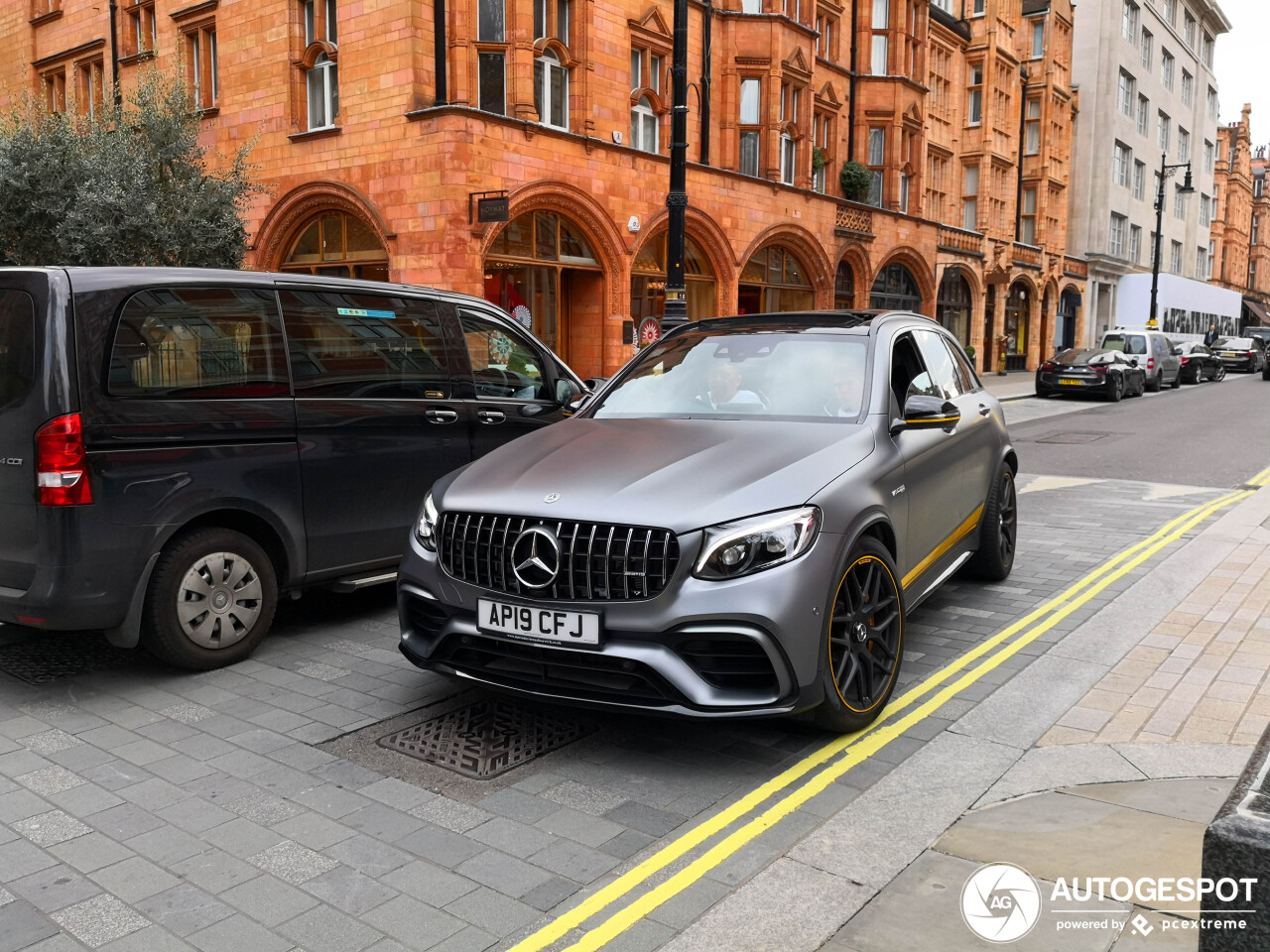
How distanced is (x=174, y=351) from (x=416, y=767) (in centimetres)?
245

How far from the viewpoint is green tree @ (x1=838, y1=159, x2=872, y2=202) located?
28594 millimetres

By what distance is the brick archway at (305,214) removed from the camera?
18375mm

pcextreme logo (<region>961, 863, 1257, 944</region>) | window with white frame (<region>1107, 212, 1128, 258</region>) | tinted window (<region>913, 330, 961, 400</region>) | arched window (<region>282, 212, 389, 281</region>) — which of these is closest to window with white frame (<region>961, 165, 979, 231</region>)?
window with white frame (<region>1107, 212, 1128, 258</region>)

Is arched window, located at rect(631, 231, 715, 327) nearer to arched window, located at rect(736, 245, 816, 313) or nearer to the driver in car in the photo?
arched window, located at rect(736, 245, 816, 313)

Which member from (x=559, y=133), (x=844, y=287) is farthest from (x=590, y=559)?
(x=844, y=287)

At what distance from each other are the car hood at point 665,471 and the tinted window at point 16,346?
195 cm

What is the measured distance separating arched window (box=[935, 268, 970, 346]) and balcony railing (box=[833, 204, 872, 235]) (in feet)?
25.0

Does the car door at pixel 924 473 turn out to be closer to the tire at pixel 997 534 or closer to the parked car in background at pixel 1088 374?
the tire at pixel 997 534

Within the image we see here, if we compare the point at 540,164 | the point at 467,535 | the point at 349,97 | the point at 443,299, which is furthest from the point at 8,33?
the point at 467,535

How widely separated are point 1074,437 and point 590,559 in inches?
624

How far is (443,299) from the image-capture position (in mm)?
6723

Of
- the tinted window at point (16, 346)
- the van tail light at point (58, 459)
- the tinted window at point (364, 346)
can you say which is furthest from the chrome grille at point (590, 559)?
the tinted window at point (16, 346)

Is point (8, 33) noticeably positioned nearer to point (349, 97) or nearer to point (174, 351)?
point (349, 97)

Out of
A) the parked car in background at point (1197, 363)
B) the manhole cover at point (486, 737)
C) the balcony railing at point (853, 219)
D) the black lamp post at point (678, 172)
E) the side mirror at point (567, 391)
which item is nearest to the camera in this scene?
the manhole cover at point (486, 737)
